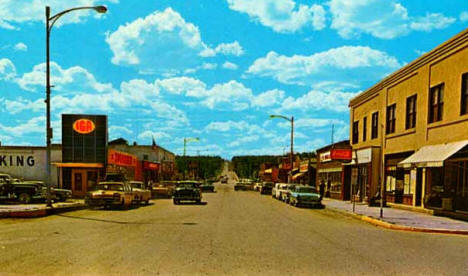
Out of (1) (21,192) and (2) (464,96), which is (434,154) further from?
(1) (21,192)

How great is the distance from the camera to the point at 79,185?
143 ft

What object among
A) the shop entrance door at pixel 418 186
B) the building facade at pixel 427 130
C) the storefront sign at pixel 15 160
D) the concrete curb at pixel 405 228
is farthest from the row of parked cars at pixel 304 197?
the storefront sign at pixel 15 160

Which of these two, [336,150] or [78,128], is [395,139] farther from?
[78,128]

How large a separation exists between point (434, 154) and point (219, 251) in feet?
51.8

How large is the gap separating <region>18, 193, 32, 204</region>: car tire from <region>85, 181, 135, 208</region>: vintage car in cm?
621

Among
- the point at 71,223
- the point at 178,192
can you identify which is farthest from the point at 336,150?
the point at 71,223

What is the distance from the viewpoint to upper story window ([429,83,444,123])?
25.4 metres

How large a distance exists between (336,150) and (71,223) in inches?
1000

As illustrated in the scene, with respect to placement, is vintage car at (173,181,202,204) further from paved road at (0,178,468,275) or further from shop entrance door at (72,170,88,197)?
paved road at (0,178,468,275)

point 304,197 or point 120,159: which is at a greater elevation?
point 120,159

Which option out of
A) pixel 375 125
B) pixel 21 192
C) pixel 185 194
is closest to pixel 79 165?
pixel 21 192

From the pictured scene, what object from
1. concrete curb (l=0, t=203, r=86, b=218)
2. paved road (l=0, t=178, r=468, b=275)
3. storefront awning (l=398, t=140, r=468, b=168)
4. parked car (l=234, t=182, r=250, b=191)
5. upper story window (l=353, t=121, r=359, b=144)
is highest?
upper story window (l=353, t=121, r=359, b=144)

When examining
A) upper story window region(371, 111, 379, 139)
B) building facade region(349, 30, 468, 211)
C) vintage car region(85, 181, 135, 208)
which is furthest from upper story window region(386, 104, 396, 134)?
vintage car region(85, 181, 135, 208)

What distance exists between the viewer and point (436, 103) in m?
26.0
